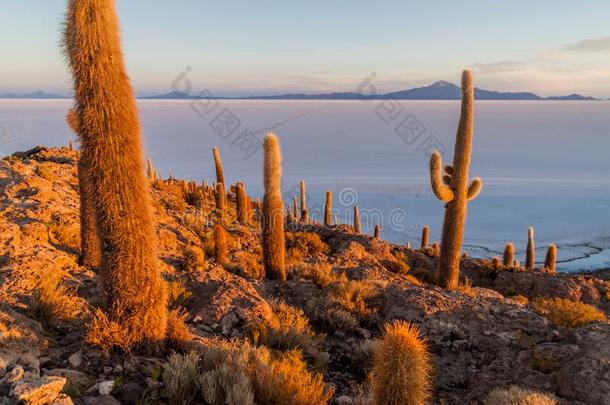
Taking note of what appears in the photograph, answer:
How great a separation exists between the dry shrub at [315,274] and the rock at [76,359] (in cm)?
630

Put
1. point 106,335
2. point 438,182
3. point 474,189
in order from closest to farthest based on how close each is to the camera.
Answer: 1. point 106,335
2. point 438,182
3. point 474,189

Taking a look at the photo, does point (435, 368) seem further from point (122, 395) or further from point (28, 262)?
point (28, 262)

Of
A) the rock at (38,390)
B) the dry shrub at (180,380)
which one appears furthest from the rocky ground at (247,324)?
the dry shrub at (180,380)

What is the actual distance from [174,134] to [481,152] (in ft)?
315

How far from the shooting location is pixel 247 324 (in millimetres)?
7949

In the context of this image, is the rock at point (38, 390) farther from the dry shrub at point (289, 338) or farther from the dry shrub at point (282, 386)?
the dry shrub at point (289, 338)

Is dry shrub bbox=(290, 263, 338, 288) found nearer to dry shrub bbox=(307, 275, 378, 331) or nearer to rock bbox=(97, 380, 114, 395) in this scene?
dry shrub bbox=(307, 275, 378, 331)

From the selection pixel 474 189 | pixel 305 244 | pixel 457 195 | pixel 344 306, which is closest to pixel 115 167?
pixel 344 306

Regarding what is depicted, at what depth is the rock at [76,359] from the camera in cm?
548

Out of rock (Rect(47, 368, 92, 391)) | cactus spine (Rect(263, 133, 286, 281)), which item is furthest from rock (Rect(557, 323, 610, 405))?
cactus spine (Rect(263, 133, 286, 281))

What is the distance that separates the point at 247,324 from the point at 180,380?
291 cm

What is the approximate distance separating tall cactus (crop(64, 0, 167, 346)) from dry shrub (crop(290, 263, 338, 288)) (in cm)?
575

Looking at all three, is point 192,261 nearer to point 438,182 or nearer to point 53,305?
point 53,305

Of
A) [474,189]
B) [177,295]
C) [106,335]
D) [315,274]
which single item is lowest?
[315,274]
